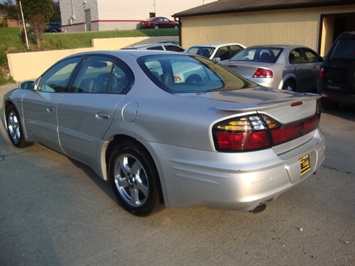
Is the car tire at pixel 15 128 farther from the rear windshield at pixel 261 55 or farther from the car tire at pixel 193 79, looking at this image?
the rear windshield at pixel 261 55

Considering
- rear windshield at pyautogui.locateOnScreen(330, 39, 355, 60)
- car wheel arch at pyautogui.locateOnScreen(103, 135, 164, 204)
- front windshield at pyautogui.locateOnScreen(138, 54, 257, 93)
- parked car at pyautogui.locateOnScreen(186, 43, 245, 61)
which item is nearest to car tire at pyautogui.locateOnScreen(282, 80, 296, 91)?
rear windshield at pyautogui.locateOnScreen(330, 39, 355, 60)

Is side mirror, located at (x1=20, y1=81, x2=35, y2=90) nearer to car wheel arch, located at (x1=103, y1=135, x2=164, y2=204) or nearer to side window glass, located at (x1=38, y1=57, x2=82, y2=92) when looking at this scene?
side window glass, located at (x1=38, y1=57, x2=82, y2=92)

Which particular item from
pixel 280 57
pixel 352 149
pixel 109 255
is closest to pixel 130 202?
pixel 109 255

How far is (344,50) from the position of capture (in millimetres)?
7199

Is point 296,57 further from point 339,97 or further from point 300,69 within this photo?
point 339,97

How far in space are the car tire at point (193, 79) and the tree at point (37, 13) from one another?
18.8 meters

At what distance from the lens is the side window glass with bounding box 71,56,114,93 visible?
3.86 m

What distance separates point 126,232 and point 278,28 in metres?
14.0

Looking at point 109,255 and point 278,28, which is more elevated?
point 278,28

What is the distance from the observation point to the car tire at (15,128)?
552 cm

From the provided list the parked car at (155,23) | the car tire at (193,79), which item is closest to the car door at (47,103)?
the car tire at (193,79)

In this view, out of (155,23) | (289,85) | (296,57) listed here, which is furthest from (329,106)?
(155,23)

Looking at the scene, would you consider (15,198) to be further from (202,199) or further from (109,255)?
(202,199)

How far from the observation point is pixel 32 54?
58.7 ft
